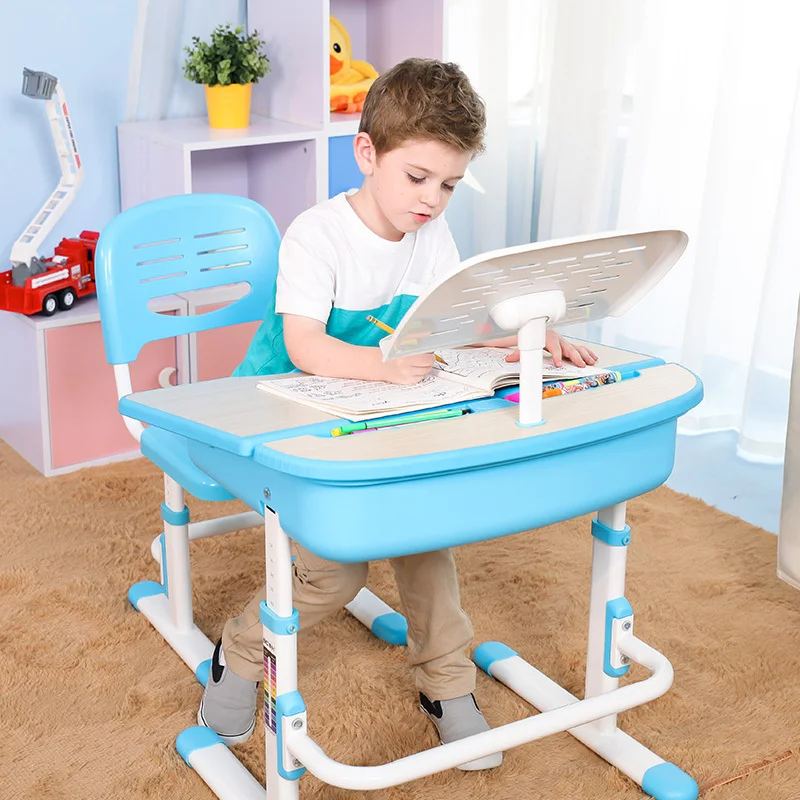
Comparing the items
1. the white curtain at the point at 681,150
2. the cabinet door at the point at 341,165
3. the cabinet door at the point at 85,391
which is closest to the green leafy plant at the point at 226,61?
the cabinet door at the point at 341,165

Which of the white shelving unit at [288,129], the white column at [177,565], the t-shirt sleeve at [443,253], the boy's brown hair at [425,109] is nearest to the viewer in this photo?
the boy's brown hair at [425,109]

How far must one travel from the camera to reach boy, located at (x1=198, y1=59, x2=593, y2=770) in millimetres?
1441

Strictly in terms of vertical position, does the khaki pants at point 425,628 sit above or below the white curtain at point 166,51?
below

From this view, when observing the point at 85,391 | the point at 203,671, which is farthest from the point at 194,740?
the point at 85,391

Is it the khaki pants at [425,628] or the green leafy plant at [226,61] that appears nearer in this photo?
the khaki pants at [425,628]

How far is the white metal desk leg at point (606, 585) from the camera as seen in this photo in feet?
4.99

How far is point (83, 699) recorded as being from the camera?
171 cm

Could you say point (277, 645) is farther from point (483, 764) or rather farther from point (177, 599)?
point (177, 599)

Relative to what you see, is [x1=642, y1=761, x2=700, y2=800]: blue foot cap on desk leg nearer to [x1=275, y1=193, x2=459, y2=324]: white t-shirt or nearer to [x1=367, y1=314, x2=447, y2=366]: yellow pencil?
[x1=367, y1=314, x2=447, y2=366]: yellow pencil

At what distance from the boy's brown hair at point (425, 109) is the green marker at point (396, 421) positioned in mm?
371

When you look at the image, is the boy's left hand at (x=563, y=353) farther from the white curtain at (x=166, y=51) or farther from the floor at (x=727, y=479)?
the white curtain at (x=166, y=51)

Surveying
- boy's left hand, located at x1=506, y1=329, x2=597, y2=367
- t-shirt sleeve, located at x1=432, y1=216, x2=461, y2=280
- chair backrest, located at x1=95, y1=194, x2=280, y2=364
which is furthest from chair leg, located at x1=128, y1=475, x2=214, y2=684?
boy's left hand, located at x1=506, y1=329, x2=597, y2=367

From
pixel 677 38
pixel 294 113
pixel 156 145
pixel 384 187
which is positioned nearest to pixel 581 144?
pixel 677 38

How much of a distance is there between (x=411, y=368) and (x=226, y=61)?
149 cm
